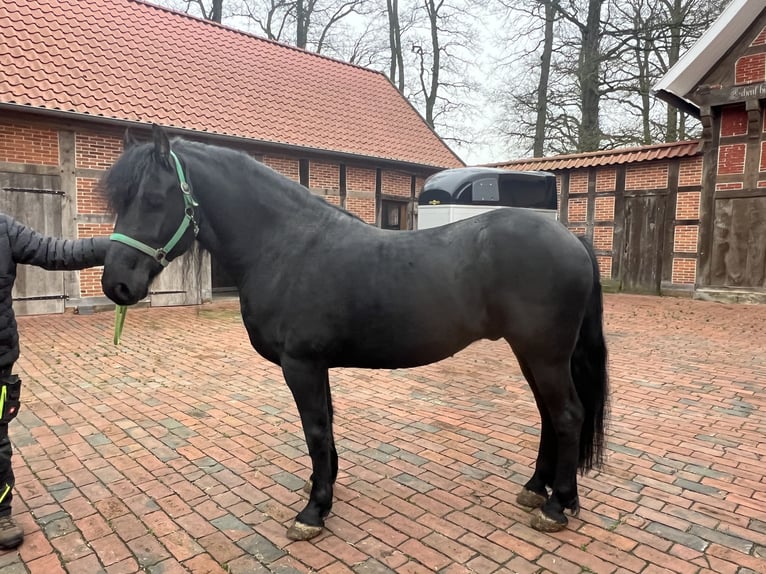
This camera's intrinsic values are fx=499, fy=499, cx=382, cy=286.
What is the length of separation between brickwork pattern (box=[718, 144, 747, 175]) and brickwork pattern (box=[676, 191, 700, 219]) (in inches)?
29.3

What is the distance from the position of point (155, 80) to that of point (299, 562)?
10.6 m

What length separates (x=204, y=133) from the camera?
9.61 m

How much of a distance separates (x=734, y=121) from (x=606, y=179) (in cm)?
301

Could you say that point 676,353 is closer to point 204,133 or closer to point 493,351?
point 493,351

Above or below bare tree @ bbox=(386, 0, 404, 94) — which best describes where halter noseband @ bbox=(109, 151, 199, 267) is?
below

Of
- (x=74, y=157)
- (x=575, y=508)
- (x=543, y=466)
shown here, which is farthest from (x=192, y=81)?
(x=575, y=508)

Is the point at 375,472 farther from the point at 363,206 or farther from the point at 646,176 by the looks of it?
the point at 646,176

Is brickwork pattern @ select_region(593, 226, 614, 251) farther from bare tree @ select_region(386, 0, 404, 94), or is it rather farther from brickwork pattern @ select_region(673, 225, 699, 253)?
bare tree @ select_region(386, 0, 404, 94)

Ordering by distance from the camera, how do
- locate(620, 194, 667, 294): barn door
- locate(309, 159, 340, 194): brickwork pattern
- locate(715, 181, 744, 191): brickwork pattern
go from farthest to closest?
locate(620, 194, 667, 294): barn door < locate(309, 159, 340, 194): brickwork pattern < locate(715, 181, 744, 191): brickwork pattern

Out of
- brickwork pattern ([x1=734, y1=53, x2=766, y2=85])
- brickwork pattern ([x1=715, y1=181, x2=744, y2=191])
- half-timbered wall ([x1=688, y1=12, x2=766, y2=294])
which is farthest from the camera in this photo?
brickwork pattern ([x1=715, y1=181, x2=744, y2=191])

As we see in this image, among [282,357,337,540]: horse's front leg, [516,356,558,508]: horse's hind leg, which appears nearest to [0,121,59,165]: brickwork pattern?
[282,357,337,540]: horse's front leg

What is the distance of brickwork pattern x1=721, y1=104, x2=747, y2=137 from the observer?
35.3 ft

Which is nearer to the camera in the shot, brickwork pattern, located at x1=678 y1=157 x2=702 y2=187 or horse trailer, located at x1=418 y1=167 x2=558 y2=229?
horse trailer, located at x1=418 y1=167 x2=558 y2=229

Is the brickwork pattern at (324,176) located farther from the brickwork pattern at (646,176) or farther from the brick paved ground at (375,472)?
the brickwork pattern at (646,176)
